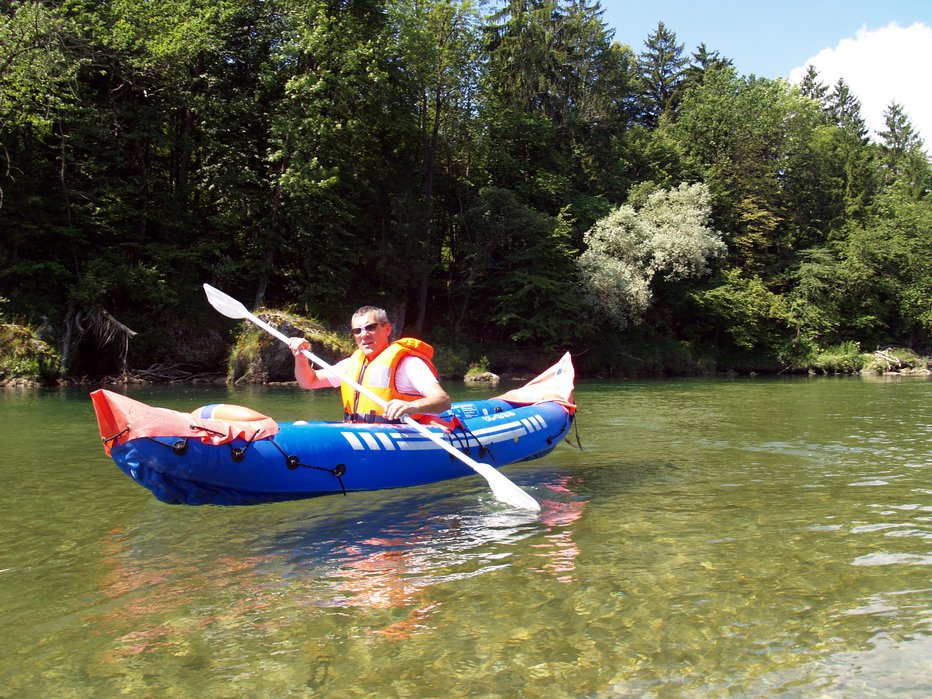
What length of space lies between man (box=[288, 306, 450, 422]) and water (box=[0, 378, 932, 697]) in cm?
67

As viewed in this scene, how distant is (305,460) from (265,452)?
269 mm

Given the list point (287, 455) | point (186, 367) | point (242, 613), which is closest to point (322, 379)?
point (287, 455)

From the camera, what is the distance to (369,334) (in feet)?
16.6

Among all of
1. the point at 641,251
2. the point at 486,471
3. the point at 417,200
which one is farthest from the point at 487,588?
the point at 641,251

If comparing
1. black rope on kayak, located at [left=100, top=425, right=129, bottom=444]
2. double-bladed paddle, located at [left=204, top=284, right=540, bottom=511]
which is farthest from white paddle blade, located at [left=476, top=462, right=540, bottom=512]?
black rope on kayak, located at [left=100, top=425, right=129, bottom=444]

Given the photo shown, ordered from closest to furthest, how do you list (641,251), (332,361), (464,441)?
(464,441), (332,361), (641,251)

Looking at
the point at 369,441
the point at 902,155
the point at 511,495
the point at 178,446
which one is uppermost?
the point at 902,155

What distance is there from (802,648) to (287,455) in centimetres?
299

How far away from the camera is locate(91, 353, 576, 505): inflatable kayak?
3834 millimetres

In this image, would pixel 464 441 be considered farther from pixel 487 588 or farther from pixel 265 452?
pixel 487 588

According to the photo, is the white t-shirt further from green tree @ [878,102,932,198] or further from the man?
green tree @ [878,102,932,198]

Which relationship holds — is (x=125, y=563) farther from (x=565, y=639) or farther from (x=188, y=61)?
(x=188, y=61)

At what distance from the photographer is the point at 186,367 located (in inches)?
713

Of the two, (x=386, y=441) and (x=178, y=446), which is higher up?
(x=178, y=446)
